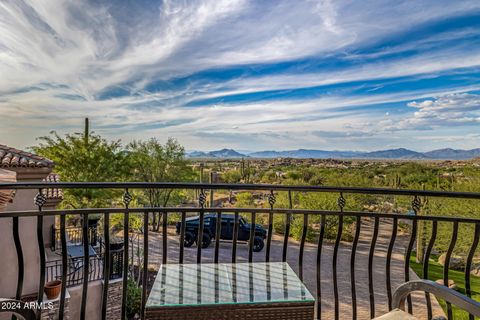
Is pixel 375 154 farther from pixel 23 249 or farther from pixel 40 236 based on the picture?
pixel 40 236

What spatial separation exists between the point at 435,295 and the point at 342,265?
31.8ft

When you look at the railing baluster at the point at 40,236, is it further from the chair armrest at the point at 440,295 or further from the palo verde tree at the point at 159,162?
the palo verde tree at the point at 159,162

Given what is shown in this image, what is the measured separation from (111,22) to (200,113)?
9.65 meters

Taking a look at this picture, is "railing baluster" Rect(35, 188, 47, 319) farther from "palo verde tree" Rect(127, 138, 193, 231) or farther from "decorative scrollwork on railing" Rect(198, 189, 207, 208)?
"palo verde tree" Rect(127, 138, 193, 231)

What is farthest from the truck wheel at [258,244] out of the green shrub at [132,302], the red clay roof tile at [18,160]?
the red clay roof tile at [18,160]

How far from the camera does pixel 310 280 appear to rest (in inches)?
325

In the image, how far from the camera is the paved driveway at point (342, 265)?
6852 mm

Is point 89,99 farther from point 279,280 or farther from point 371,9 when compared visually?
point 279,280

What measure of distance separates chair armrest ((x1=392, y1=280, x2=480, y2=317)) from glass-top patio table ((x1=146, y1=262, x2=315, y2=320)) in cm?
50

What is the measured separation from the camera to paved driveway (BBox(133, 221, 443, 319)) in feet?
22.5

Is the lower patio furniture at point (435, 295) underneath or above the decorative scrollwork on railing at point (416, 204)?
underneath

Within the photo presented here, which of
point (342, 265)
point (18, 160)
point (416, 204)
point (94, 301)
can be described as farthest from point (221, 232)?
point (416, 204)

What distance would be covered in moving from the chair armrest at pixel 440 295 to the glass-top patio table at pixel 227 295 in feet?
1.64

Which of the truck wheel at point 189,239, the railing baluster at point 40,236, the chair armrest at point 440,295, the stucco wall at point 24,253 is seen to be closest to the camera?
the chair armrest at point 440,295
